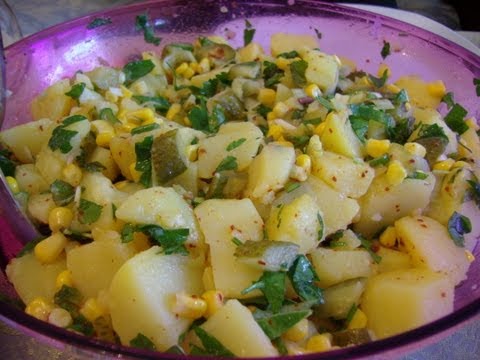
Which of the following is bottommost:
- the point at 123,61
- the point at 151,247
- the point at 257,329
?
the point at 257,329

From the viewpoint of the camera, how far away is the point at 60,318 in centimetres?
146

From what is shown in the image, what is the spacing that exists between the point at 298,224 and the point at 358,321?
0.99ft

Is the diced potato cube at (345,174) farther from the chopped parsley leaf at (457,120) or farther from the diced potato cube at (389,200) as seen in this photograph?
the chopped parsley leaf at (457,120)

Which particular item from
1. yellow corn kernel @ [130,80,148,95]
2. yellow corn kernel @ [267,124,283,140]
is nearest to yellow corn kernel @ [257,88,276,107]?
yellow corn kernel @ [267,124,283,140]

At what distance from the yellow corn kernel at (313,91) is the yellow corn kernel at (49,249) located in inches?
41.8

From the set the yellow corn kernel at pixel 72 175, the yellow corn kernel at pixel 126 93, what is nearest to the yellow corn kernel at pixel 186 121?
the yellow corn kernel at pixel 126 93

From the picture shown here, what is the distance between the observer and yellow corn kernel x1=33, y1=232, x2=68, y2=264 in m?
1.64

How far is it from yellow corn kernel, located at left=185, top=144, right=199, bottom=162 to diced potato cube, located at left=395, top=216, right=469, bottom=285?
0.68m

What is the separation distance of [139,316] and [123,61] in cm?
164

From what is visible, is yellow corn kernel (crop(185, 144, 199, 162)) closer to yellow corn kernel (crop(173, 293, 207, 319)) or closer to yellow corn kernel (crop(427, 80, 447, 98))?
yellow corn kernel (crop(173, 293, 207, 319))

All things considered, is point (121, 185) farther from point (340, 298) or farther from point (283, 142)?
point (340, 298)

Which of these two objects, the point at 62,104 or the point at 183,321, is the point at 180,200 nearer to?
the point at 183,321

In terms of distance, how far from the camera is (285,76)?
7.59ft

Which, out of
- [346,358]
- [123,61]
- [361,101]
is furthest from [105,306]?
[123,61]
